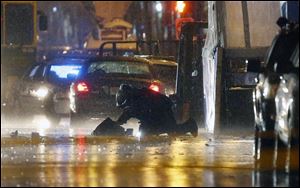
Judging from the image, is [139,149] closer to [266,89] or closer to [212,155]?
[212,155]

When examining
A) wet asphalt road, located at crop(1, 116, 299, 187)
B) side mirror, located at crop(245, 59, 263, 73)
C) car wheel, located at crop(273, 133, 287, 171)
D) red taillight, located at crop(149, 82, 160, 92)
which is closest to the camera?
wet asphalt road, located at crop(1, 116, 299, 187)

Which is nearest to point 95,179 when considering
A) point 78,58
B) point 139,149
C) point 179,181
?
point 179,181

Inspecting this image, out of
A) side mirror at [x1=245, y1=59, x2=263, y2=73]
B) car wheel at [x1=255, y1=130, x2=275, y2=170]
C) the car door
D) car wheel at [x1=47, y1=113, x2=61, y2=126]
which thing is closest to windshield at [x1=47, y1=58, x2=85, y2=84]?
the car door

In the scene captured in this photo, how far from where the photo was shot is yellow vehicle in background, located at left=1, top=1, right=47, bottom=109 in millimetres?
30875

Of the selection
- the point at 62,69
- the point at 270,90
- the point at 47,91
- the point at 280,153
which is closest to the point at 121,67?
the point at 47,91

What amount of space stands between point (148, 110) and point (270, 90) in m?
5.65

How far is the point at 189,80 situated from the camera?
21172 millimetres

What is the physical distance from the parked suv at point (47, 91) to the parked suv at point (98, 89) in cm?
299

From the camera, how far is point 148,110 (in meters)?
17.5

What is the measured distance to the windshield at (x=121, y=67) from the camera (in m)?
20.6

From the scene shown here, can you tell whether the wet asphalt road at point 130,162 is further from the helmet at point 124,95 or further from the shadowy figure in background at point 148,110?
the helmet at point 124,95

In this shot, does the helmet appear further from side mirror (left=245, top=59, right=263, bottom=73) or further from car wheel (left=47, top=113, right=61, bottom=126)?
car wheel (left=47, top=113, right=61, bottom=126)

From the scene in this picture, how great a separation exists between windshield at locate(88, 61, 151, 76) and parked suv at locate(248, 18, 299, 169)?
8100 mm

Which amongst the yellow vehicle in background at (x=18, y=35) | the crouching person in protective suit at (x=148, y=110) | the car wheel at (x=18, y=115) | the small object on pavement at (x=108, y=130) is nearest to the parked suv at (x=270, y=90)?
the crouching person in protective suit at (x=148, y=110)
